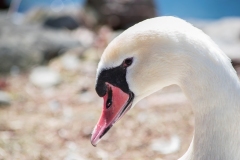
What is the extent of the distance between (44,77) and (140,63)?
3.36 meters

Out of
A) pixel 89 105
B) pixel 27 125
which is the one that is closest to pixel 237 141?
pixel 27 125

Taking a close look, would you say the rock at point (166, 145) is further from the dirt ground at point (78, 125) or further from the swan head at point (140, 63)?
the swan head at point (140, 63)

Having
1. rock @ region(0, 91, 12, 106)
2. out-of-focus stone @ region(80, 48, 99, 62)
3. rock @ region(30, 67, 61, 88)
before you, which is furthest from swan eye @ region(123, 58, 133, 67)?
out-of-focus stone @ region(80, 48, 99, 62)

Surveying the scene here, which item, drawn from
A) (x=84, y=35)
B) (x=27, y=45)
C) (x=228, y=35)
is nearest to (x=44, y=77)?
(x=27, y=45)

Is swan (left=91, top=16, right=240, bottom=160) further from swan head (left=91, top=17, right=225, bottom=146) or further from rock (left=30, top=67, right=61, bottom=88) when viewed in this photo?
rock (left=30, top=67, right=61, bottom=88)

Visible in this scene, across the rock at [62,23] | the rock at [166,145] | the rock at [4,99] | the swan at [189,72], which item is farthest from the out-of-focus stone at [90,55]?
the swan at [189,72]

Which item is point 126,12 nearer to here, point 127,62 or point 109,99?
point 109,99

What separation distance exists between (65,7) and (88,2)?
665mm

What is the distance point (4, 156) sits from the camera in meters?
3.29

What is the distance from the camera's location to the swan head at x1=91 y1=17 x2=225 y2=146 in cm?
199

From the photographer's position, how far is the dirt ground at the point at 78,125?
3.52 m

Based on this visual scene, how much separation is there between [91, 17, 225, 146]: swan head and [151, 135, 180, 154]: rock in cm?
134

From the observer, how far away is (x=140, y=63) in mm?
2137

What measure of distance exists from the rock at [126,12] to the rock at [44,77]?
2.76 meters
